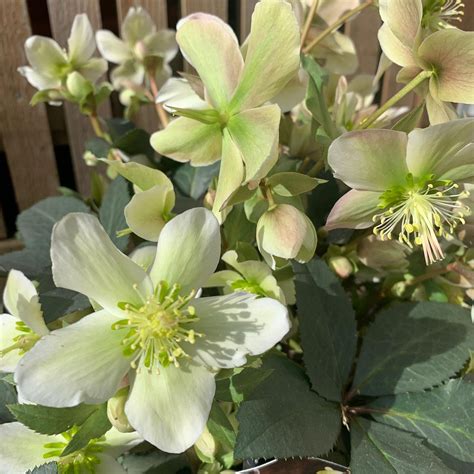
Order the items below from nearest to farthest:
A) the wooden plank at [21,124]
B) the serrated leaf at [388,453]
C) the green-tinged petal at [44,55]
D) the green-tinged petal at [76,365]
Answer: the green-tinged petal at [76,365], the serrated leaf at [388,453], the green-tinged petal at [44,55], the wooden plank at [21,124]

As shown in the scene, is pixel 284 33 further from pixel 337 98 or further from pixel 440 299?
pixel 440 299

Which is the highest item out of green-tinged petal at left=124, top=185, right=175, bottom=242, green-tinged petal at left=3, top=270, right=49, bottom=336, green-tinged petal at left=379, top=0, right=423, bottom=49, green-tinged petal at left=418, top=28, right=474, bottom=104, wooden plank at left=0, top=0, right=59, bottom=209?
green-tinged petal at left=379, top=0, right=423, bottom=49

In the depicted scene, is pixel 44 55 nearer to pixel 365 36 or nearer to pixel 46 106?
pixel 46 106

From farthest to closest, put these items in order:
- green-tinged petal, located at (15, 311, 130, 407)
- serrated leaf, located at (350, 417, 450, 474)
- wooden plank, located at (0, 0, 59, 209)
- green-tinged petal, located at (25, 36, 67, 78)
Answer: wooden plank, located at (0, 0, 59, 209)
green-tinged petal, located at (25, 36, 67, 78)
serrated leaf, located at (350, 417, 450, 474)
green-tinged petal, located at (15, 311, 130, 407)

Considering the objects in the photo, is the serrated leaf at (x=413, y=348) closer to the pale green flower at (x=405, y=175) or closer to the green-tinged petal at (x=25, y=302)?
the pale green flower at (x=405, y=175)

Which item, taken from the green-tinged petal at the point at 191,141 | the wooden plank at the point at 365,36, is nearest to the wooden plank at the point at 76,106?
the wooden plank at the point at 365,36

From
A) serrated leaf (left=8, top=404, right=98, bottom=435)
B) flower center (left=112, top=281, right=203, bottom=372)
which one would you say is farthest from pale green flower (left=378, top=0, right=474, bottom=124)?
serrated leaf (left=8, top=404, right=98, bottom=435)

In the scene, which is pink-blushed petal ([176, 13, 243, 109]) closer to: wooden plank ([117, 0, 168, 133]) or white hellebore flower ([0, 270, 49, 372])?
white hellebore flower ([0, 270, 49, 372])
